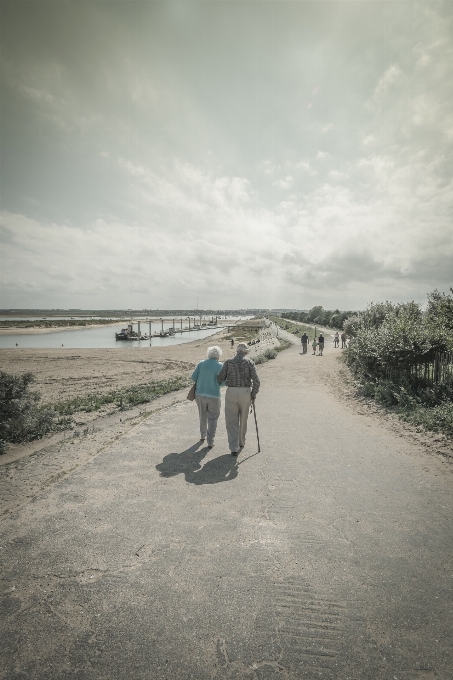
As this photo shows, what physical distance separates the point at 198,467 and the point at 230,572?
2.44 metres

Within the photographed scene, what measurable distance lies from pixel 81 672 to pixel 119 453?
13.0ft

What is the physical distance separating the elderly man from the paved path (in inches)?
26.6

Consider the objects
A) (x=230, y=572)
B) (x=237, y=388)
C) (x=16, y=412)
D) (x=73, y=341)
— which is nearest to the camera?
(x=230, y=572)

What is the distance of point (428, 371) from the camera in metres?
9.91

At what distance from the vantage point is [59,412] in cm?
Result: 1033

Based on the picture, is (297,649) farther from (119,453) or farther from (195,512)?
(119,453)

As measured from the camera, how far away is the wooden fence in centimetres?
930

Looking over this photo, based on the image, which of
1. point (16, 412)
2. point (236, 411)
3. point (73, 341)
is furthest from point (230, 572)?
point (73, 341)

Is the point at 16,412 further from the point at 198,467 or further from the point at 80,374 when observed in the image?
the point at 80,374

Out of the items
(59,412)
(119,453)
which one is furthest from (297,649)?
(59,412)

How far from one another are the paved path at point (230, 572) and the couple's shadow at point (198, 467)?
39 mm

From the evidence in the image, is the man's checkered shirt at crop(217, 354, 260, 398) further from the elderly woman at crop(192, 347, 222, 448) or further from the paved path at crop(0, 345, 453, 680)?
the paved path at crop(0, 345, 453, 680)

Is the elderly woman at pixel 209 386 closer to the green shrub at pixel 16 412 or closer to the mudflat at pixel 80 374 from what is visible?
the green shrub at pixel 16 412

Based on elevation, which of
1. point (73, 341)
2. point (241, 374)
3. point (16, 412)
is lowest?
point (16, 412)
